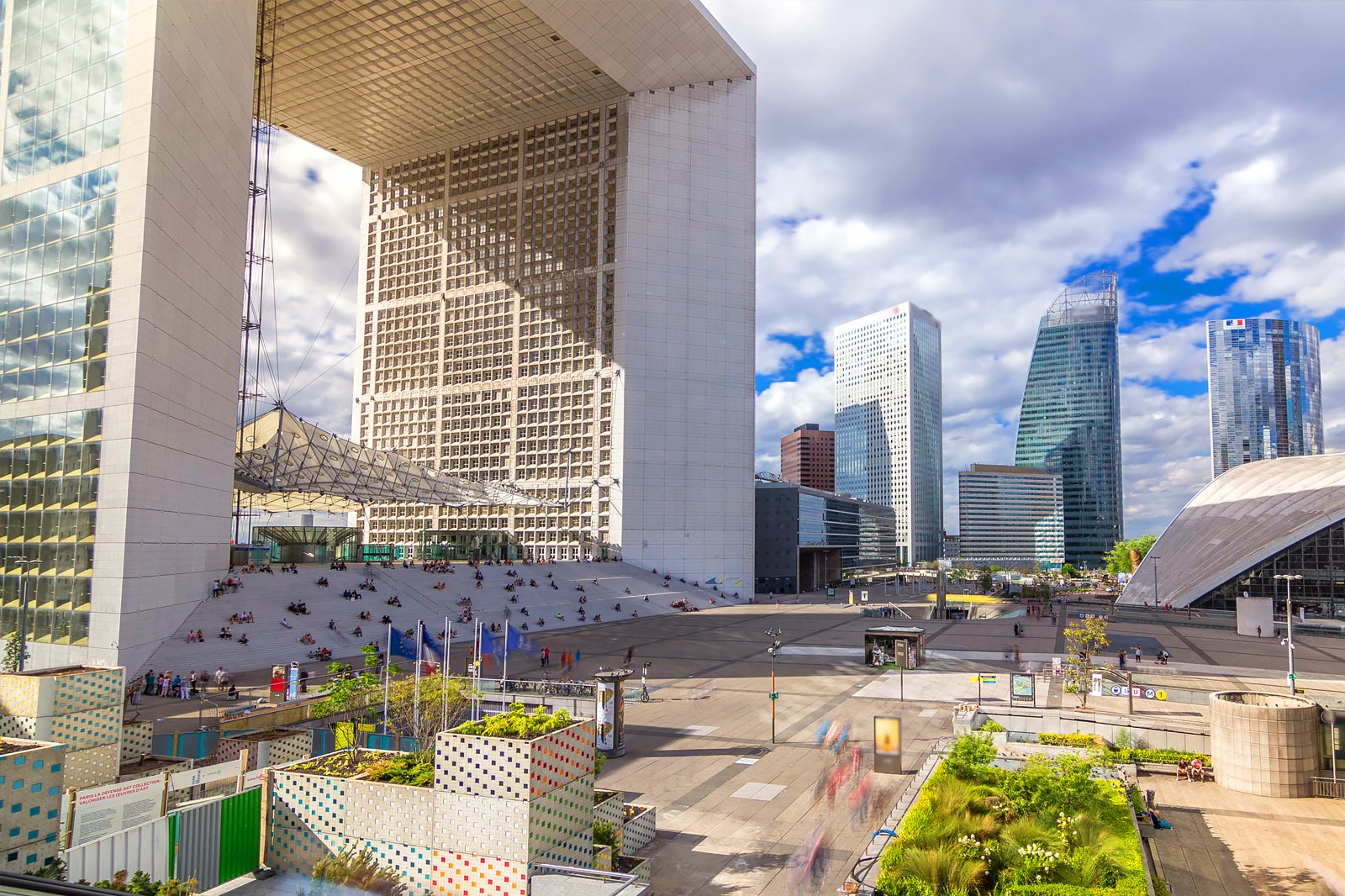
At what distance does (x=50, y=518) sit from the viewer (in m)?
37.3

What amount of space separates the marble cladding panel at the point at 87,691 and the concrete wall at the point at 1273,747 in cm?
2473

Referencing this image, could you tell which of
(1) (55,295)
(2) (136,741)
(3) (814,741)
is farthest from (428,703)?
(1) (55,295)

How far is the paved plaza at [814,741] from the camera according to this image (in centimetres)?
1656

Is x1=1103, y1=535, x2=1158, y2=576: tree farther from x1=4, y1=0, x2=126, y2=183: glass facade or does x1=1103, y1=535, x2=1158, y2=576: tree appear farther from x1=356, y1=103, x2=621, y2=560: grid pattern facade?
x1=4, y1=0, x2=126, y2=183: glass facade

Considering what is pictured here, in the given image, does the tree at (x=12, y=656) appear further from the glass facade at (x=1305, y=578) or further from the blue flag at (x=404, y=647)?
the glass facade at (x=1305, y=578)

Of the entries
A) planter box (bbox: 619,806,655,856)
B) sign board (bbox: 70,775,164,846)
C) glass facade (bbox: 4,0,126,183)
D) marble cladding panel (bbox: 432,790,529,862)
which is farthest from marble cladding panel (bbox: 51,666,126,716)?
glass facade (bbox: 4,0,126,183)

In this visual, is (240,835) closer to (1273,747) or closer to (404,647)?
(404,647)

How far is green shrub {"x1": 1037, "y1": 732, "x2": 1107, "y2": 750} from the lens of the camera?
2330 cm

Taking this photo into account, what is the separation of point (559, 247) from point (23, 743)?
290ft

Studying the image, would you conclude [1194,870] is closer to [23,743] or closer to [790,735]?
[790,735]

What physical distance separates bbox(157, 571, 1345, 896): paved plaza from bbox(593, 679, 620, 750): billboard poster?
88 cm

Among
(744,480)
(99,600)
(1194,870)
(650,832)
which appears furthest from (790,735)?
(744,480)

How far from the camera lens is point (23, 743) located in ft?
38.3

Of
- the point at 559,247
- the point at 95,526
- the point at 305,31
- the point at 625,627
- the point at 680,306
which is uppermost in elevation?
the point at 305,31
